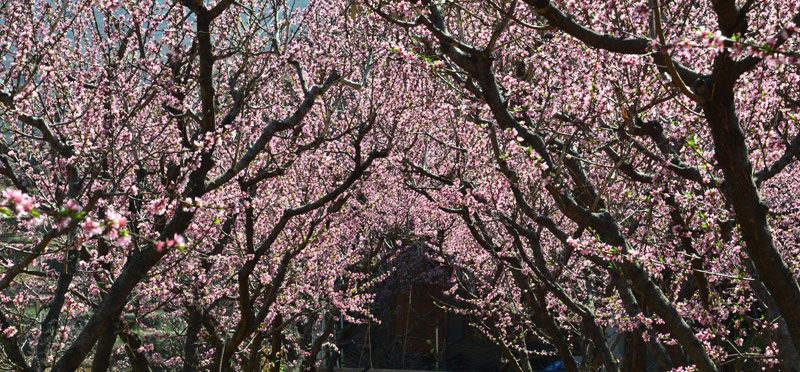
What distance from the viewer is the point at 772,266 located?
398 centimetres

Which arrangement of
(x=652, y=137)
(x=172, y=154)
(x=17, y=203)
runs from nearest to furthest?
1. (x=17, y=203)
2. (x=652, y=137)
3. (x=172, y=154)

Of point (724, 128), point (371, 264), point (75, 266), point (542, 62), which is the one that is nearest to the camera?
point (724, 128)

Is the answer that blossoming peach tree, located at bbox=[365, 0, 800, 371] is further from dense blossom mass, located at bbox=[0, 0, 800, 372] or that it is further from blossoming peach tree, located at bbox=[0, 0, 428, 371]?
blossoming peach tree, located at bbox=[0, 0, 428, 371]

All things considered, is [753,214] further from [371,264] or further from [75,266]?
[371,264]

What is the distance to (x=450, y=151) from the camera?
11.8 m

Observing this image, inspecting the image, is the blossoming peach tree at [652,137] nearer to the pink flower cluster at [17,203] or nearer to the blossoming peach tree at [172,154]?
the blossoming peach tree at [172,154]

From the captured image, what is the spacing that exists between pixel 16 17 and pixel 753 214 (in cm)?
675

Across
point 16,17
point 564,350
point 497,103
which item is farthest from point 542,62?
point 16,17

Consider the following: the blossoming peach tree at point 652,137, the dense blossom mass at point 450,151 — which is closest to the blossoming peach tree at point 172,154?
the dense blossom mass at point 450,151

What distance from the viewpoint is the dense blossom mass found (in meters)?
4.05

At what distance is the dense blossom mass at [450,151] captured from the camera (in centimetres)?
405

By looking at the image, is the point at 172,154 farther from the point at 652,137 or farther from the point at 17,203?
the point at 17,203

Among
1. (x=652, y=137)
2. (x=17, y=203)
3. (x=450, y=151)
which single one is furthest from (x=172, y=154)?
(x=17, y=203)

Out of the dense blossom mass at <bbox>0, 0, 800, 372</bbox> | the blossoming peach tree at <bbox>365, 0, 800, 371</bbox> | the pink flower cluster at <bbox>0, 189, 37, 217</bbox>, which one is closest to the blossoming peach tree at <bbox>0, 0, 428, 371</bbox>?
the dense blossom mass at <bbox>0, 0, 800, 372</bbox>
